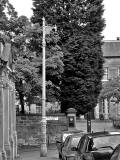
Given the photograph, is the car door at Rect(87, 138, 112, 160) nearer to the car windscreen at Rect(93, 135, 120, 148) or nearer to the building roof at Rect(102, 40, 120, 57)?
the car windscreen at Rect(93, 135, 120, 148)

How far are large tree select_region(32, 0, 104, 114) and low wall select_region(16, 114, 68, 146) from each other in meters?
5.38

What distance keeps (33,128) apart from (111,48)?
4077cm

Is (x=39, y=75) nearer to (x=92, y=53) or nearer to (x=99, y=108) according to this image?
(x=92, y=53)

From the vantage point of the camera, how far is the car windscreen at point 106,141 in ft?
42.5

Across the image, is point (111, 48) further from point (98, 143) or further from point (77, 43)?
point (98, 143)

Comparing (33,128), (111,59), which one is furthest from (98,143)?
(111,59)

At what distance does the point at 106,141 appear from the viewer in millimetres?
13086

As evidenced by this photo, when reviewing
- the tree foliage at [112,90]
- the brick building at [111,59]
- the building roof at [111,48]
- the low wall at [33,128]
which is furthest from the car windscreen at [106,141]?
the building roof at [111,48]

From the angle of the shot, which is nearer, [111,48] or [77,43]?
[77,43]

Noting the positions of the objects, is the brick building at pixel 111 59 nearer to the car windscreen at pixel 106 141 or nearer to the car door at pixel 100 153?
the car windscreen at pixel 106 141

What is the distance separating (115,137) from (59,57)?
25.3 m

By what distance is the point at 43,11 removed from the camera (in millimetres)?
43781

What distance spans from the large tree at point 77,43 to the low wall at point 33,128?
5385 millimetres

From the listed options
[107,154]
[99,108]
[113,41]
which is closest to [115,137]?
[107,154]
